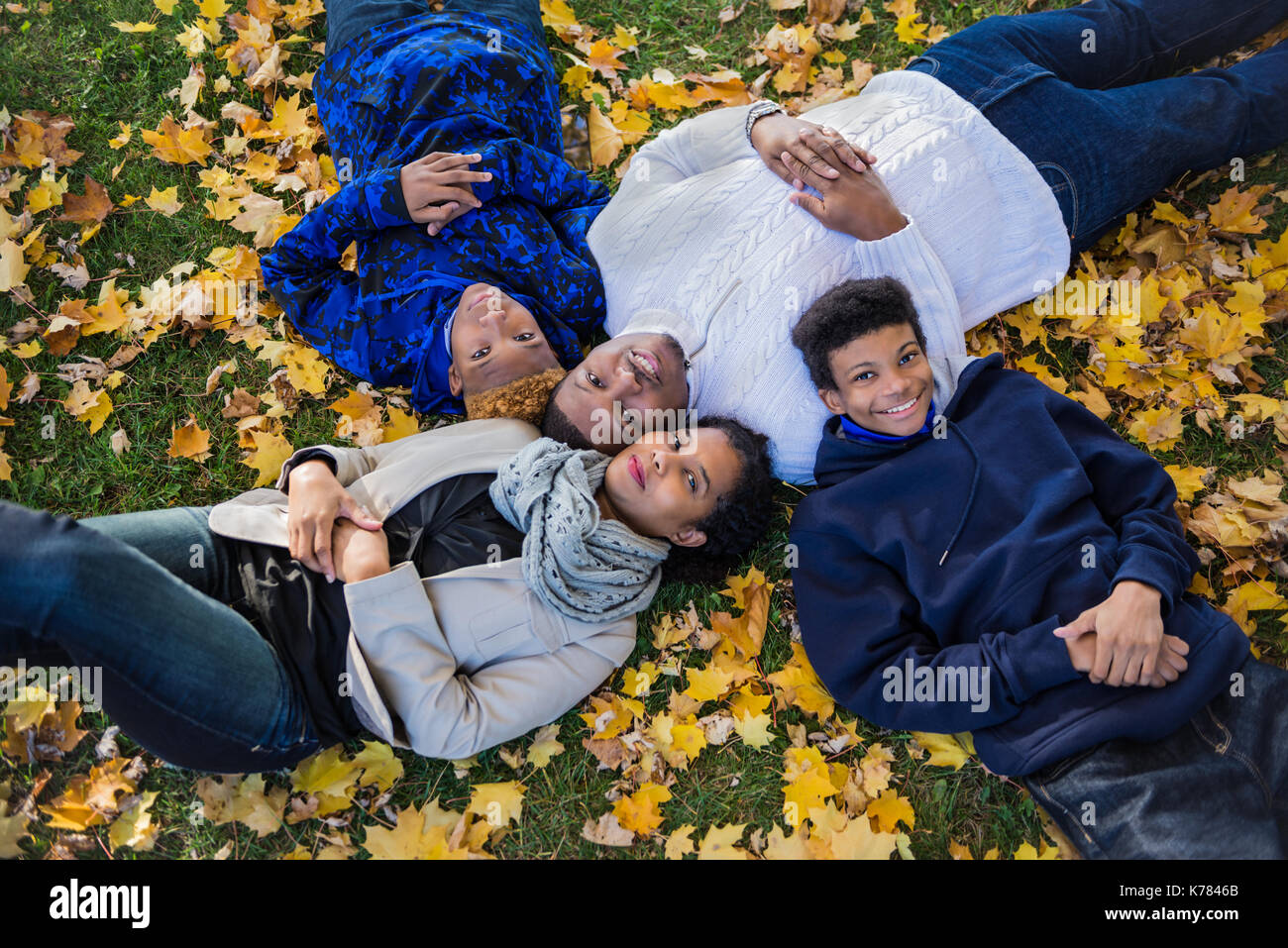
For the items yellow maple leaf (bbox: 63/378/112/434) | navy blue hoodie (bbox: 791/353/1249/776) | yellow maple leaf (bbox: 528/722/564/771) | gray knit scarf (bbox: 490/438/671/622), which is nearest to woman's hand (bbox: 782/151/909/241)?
navy blue hoodie (bbox: 791/353/1249/776)

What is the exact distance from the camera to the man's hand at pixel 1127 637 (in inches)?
117

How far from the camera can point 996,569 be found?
Result: 10.7 ft

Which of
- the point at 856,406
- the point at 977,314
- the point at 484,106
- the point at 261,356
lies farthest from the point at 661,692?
the point at 484,106

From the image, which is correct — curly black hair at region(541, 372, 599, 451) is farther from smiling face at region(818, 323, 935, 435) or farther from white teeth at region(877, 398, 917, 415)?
white teeth at region(877, 398, 917, 415)

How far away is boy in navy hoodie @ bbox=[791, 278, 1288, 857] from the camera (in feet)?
9.85

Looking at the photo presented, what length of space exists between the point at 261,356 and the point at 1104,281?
418 cm

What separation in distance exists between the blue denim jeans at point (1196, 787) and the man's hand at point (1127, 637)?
28cm

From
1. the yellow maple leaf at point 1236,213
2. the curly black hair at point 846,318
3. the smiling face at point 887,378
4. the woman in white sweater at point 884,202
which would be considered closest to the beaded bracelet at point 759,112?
the woman in white sweater at point 884,202

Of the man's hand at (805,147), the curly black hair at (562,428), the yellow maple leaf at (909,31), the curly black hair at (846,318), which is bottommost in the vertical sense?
the curly black hair at (562,428)

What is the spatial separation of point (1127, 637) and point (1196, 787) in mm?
566

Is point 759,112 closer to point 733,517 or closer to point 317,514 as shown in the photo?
point 733,517

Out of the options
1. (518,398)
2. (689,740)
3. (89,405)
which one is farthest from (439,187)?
(689,740)

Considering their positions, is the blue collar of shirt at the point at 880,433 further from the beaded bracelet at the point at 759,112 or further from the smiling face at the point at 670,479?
the beaded bracelet at the point at 759,112
